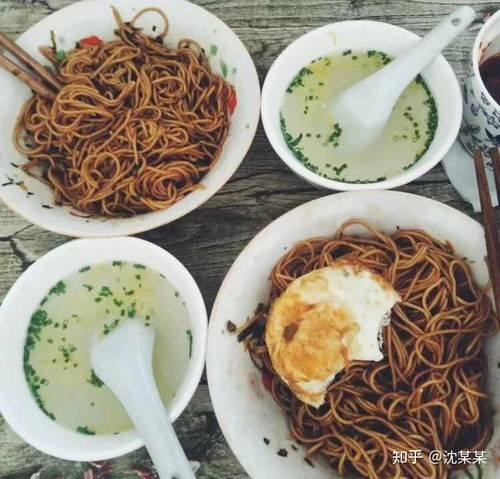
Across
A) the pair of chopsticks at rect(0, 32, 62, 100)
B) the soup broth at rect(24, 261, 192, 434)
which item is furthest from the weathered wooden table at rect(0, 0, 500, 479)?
the pair of chopsticks at rect(0, 32, 62, 100)

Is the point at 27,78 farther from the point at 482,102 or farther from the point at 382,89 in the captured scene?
the point at 482,102

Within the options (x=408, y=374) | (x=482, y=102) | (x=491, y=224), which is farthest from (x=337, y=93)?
(x=408, y=374)

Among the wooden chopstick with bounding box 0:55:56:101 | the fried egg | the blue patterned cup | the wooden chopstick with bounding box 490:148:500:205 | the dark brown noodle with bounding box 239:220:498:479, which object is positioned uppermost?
the wooden chopstick with bounding box 0:55:56:101

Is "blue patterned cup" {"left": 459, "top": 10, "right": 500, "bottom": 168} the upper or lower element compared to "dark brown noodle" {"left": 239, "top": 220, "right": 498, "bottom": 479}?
upper

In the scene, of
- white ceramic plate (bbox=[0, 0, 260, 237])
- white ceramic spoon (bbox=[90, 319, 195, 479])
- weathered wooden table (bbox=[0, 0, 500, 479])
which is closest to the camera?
white ceramic spoon (bbox=[90, 319, 195, 479])

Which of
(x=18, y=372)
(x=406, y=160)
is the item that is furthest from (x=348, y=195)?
(x=18, y=372)

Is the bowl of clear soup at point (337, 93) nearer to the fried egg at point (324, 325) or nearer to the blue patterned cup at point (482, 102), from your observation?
the blue patterned cup at point (482, 102)

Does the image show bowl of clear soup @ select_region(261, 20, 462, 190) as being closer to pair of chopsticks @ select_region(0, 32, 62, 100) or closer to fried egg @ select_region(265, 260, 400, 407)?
fried egg @ select_region(265, 260, 400, 407)

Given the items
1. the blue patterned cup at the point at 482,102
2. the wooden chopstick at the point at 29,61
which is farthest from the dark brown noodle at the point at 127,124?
the blue patterned cup at the point at 482,102
